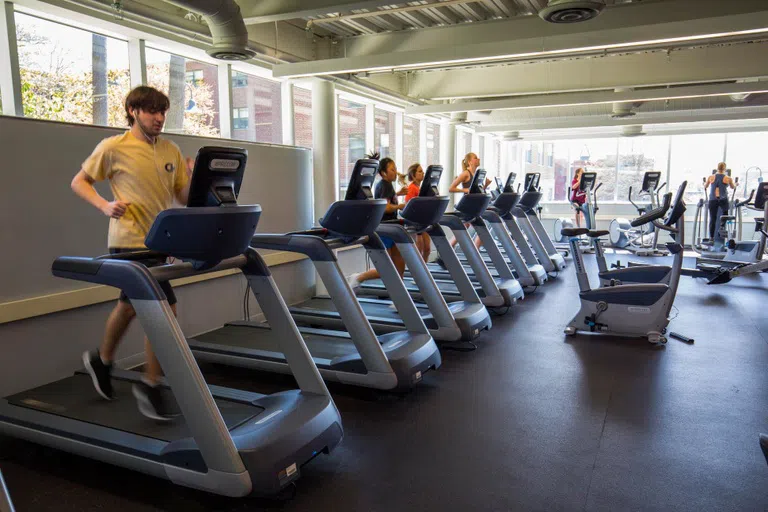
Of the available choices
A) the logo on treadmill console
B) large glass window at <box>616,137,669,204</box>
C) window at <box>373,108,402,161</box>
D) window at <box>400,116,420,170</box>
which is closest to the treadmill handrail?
the logo on treadmill console

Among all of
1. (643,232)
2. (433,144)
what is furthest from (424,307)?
(433,144)

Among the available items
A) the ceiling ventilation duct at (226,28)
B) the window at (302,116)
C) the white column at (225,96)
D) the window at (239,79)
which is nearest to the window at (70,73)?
the ceiling ventilation duct at (226,28)

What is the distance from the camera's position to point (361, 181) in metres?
3.47

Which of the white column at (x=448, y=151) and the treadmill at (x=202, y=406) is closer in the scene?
the treadmill at (x=202, y=406)

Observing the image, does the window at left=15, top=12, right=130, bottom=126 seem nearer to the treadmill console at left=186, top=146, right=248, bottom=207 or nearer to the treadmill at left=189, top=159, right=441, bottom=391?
the treadmill at left=189, top=159, right=441, bottom=391

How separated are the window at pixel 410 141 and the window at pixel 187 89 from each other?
4633 mm

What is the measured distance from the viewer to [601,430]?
294 cm

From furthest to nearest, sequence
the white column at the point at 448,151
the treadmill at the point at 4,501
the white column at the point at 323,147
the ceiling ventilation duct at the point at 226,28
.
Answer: the white column at the point at 448,151 → the white column at the point at 323,147 → the ceiling ventilation duct at the point at 226,28 → the treadmill at the point at 4,501

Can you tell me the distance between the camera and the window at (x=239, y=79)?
591 centimetres

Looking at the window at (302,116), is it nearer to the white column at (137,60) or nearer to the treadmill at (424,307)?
the white column at (137,60)

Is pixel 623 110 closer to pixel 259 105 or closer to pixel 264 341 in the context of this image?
pixel 259 105

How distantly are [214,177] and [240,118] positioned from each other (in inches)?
152

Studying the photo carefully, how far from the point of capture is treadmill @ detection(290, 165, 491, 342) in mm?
4160

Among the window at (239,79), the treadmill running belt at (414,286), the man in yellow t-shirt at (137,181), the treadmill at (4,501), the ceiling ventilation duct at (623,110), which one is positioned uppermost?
the ceiling ventilation duct at (623,110)
